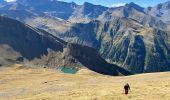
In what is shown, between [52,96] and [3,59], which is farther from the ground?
[52,96]

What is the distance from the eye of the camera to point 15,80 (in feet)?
366

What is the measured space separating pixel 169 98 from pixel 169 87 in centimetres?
1157

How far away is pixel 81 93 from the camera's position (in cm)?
6222

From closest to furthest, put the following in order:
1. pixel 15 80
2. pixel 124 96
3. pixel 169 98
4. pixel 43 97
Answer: pixel 169 98 → pixel 124 96 → pixel 43 97 → pixel 15 80

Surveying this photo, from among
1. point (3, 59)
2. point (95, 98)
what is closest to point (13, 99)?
point (95, 98)

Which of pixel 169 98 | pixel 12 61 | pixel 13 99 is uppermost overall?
pixel 169 98

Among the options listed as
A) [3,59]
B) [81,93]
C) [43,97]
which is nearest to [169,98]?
[81,93]

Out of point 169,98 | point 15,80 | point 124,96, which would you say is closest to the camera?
point 169,98

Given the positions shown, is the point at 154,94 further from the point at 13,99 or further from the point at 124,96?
the point at 13,99

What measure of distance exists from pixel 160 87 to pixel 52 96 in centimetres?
1842

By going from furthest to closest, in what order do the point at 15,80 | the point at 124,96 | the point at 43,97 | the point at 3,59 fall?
the point at 3,59 → the point at 15,80 → the point at 43,97 → the point at 124,96

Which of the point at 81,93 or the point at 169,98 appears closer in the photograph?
the point at 169,98

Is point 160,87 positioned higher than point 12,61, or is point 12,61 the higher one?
point 160,87

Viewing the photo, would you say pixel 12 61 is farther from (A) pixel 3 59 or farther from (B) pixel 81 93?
(B) pixel 81 93
